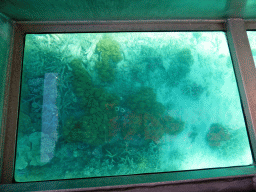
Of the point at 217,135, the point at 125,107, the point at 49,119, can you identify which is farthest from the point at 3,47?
the point at 217,135

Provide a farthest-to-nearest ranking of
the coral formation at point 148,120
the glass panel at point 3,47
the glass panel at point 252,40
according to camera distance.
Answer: the glass panel at point 252,40 → the coral formation at point 148,120 → the glass panel at point 3,47

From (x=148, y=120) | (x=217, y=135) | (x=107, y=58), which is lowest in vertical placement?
(x=217, y=135)

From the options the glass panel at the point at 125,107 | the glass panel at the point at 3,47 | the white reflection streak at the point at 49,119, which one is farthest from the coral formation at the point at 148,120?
the glass panel at the point at 3,47

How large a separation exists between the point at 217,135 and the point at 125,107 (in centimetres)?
94

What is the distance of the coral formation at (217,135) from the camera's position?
4.99 ft

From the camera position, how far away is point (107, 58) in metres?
1.59

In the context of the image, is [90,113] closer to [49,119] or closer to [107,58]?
[49,119]

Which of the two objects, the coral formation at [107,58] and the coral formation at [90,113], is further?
the coral formation at [107,58]

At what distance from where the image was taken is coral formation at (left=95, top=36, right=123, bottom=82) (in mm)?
1567

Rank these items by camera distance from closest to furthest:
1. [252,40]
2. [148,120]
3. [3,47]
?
[3,47] → [148,120] → [252,40]

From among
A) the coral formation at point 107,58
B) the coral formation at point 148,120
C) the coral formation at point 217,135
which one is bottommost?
the coral formation at point 217,135

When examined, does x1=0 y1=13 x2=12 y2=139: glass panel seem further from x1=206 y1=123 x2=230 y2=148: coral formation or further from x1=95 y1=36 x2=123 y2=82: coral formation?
x1=206 y1=123 x2=230 y2=148: coral formation

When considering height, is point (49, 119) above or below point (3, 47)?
below

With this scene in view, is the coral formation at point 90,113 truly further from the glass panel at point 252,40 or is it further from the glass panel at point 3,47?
the glass panel at point 252,40
